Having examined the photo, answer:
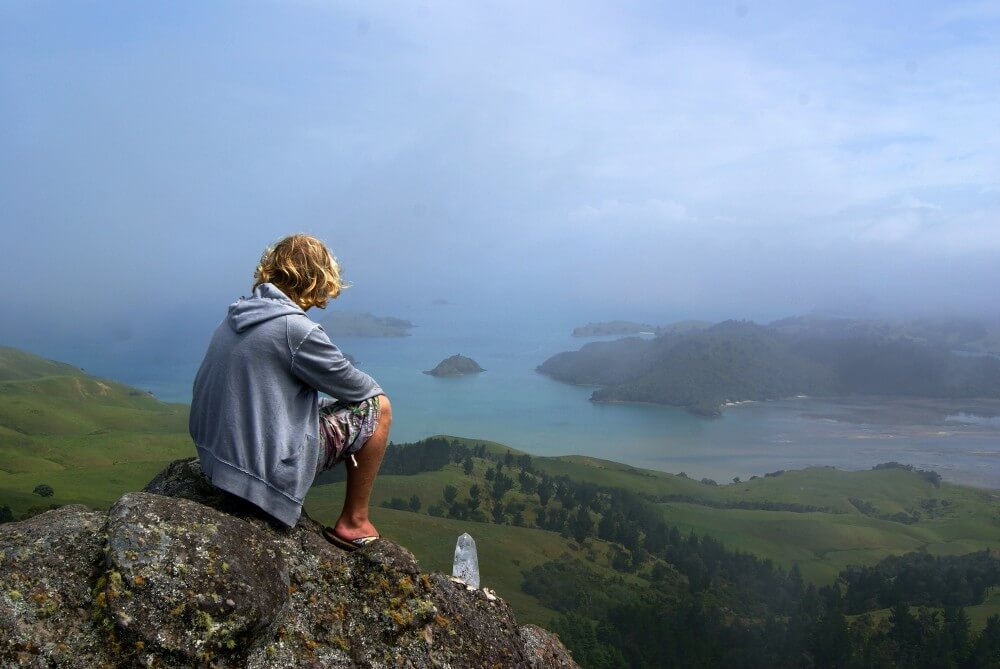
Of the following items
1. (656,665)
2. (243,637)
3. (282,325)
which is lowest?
(656,665)

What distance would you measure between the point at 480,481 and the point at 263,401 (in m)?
160

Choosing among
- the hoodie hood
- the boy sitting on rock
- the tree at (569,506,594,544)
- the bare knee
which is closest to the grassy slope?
the tree at (569,506,594,544)

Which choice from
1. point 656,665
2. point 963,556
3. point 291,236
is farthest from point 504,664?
point 963,556

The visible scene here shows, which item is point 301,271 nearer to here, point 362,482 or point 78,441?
point 362,482

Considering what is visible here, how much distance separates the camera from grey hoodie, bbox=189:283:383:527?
6.06 meters

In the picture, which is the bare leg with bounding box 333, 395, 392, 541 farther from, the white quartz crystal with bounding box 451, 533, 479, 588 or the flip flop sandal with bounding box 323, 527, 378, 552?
the white quartz crystal with bounding box 451, 533, 479, 588

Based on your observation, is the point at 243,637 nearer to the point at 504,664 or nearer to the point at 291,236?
the point at 504,664

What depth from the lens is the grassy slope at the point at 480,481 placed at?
106 metres

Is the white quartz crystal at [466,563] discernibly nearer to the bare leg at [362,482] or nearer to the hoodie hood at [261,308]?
the bare leg at [362,482]

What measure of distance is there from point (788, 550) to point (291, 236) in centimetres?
15816

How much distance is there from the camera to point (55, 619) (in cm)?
508

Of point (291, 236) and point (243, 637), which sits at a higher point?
point (291, 236)

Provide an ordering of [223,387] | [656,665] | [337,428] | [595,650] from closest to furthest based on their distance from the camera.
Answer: [223,387], [337,428], [595,650], [656,665]

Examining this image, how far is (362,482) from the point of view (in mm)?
6926
